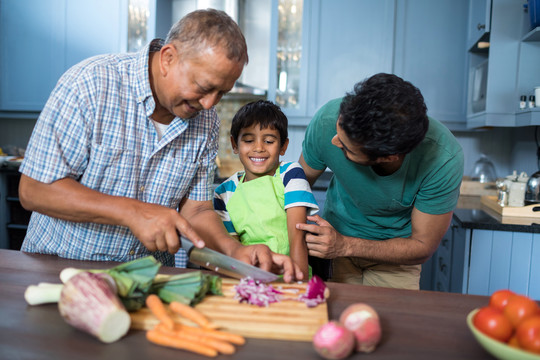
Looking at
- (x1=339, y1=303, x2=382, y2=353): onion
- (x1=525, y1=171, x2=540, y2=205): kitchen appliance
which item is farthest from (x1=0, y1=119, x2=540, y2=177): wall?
(x1=339, y1=303, x2=382, y2=353): onion

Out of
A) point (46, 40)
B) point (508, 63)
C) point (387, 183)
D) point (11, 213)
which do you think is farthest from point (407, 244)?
point (46, 40)

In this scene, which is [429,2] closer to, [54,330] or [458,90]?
[458,90]

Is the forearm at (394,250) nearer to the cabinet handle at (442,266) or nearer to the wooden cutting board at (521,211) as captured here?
the wooden cutting board at (521,211)

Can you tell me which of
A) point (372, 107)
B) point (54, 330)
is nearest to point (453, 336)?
point (372, 107)

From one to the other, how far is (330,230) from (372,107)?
1.56 feet

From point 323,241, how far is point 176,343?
2.55ft

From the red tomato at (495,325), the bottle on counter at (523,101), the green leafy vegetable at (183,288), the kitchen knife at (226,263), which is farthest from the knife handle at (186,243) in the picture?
the bottle on counter at (523,101)

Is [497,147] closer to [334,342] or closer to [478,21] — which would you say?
[478,21]

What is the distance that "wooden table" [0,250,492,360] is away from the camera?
2.61 feet

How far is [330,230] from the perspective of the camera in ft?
4.96

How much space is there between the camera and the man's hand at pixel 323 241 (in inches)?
58.9

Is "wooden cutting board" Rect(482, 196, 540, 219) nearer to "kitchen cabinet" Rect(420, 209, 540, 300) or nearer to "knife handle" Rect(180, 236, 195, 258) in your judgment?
"kitchen cabinet" Rect(420, 209, 540, 300)

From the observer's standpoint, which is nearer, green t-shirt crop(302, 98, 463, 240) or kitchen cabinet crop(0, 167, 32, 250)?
green t-shirt crop(302, 98, 463, 240)

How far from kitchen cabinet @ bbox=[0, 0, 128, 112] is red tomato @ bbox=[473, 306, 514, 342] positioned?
3765mm
